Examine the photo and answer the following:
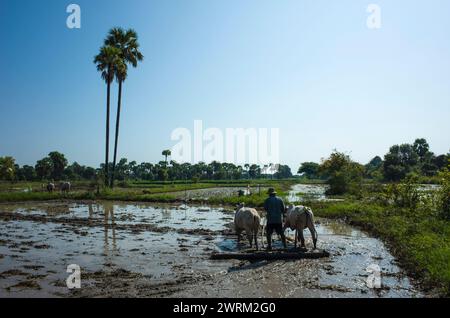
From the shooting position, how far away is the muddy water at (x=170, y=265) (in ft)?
26.6

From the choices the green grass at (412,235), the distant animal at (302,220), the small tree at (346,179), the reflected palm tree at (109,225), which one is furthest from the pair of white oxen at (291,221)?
the small tree at (346,179)

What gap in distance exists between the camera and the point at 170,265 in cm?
1041

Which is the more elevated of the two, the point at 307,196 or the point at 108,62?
the point at 108,62

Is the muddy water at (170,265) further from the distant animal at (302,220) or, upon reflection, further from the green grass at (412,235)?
the distant animal at (302,220)

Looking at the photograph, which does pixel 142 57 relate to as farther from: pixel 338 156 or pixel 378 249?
pixel 378 249

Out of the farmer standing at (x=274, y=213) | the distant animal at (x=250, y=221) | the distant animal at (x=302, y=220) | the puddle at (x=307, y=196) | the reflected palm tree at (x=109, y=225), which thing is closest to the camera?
the farmer standing at (x=274, y=213)

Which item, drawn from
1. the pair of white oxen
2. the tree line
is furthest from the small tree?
the pair of white oxen

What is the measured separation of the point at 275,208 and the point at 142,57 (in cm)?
3269

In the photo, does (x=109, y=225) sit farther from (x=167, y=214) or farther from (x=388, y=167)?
(x=388, y=167)

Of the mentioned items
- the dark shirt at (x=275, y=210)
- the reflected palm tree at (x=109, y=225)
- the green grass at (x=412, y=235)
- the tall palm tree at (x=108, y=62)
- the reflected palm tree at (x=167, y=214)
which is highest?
the tall palm tree at (x=108, y=62)

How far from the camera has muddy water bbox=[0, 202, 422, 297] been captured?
8.09 meters

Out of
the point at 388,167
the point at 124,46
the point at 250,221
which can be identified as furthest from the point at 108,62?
the point at 388,167
